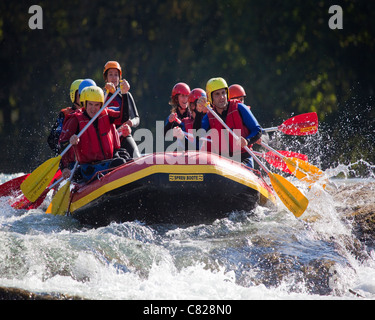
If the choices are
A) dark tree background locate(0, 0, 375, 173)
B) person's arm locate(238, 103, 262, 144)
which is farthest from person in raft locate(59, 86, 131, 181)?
dark tree background locate(0, 0, 375, 173)

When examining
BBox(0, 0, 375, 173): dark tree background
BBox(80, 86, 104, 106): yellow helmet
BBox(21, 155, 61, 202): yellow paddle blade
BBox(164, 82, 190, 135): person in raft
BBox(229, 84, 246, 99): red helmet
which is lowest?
BBox(21, 155, 61, 202): yellow paddle blade

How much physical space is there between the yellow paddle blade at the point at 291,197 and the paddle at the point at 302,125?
4.74 feet

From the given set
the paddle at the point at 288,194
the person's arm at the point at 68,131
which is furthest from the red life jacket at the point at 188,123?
the person's arm at the point at 68,131

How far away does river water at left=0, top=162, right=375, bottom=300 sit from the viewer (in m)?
4.30

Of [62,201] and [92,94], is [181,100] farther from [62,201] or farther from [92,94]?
[62,201]

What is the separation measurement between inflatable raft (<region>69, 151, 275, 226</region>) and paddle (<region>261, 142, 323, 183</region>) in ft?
Result: 4.62

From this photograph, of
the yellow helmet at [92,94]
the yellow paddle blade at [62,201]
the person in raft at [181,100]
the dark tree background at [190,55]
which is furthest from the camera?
the dark tree background at [190,55]

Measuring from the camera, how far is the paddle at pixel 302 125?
25.2 feet

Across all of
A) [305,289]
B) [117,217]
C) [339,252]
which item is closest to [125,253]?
[117,217]

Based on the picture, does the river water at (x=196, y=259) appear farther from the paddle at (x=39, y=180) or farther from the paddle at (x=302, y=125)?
the paddle at (x=302, y=125)

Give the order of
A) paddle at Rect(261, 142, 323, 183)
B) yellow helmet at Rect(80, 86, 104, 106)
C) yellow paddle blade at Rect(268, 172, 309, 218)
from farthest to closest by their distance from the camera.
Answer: paddle at Rect(261, 142, 323, 183), yellow helmet at Rect(80, 86, 104, 106), yellow paddle blade at Rect(268, 172, 309, 218)

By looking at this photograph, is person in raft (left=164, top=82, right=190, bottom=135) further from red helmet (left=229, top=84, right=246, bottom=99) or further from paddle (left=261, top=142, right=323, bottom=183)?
paddle (left=261, top=142, right=323, bottom=183)

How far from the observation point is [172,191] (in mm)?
5629

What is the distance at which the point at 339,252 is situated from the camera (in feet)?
16.5
